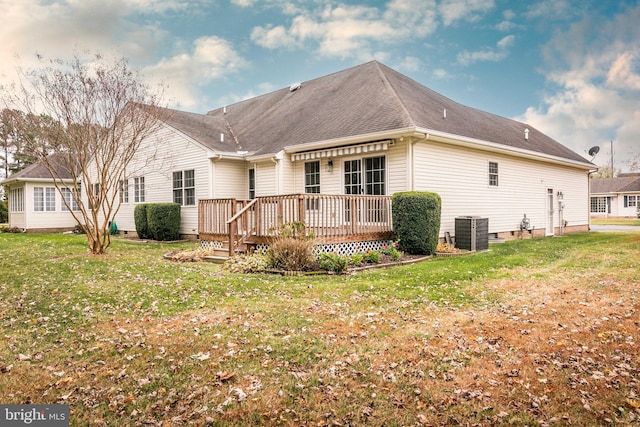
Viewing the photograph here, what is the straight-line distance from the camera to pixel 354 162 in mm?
13102

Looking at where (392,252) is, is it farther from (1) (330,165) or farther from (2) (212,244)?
(2) (212,244)

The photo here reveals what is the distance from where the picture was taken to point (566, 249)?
12.9 m

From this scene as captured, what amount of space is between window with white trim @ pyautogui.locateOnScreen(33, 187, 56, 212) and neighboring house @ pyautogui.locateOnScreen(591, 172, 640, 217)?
4973cm

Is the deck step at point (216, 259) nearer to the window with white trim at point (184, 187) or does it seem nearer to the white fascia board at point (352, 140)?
the white fascia board at point (352, 140)

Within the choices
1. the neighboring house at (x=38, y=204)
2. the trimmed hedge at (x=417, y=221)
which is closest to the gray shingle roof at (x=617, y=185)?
the trimmed hedge at (x=417, y=221)

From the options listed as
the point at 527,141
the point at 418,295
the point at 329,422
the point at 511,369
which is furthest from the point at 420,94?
the point at 329,422

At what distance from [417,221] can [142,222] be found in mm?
11964

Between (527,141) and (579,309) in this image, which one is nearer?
(579,309)

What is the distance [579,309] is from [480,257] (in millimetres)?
5202

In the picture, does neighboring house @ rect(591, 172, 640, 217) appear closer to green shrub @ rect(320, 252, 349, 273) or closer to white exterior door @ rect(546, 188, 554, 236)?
white exterior door @ rect(546, 188, 554, 236)

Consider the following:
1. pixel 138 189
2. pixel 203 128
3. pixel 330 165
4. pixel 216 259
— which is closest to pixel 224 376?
pixel 216 259

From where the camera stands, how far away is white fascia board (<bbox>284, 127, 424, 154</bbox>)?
11305mm

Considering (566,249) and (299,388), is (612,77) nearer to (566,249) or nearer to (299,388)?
(566,249)

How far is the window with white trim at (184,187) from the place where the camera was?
1653 centimetres
